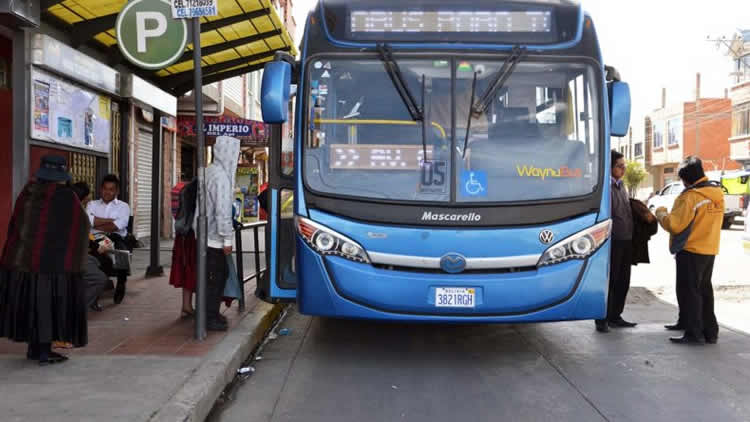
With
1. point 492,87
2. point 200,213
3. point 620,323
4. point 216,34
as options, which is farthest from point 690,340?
point 216,34

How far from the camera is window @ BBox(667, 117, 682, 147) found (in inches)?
2409

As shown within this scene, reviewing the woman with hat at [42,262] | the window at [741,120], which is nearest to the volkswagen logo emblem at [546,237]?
the woman with hat at [42,262]

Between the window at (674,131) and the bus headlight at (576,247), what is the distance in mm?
59197

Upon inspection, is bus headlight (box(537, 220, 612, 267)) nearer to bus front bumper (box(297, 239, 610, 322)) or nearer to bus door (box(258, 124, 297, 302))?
bus front bumper (box(297, 239, 610, 322))

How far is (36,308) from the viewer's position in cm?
562

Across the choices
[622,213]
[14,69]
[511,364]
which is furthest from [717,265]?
[14,69]

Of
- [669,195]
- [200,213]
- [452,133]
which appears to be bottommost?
[200,213]

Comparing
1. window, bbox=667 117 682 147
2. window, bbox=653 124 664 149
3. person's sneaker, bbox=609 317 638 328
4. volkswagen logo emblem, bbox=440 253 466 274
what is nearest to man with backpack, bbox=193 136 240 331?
volkswagen logo emblem, bbox=440 253 466 274

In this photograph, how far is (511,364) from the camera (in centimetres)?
645

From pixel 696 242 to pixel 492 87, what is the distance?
260 centimetres

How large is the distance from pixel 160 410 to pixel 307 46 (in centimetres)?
329

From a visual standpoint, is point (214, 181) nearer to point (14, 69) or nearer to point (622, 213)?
point (14, 69)

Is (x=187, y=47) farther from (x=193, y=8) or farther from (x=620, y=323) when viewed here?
(x=620, y=323)

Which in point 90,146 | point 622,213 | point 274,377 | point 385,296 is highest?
point 90,146
